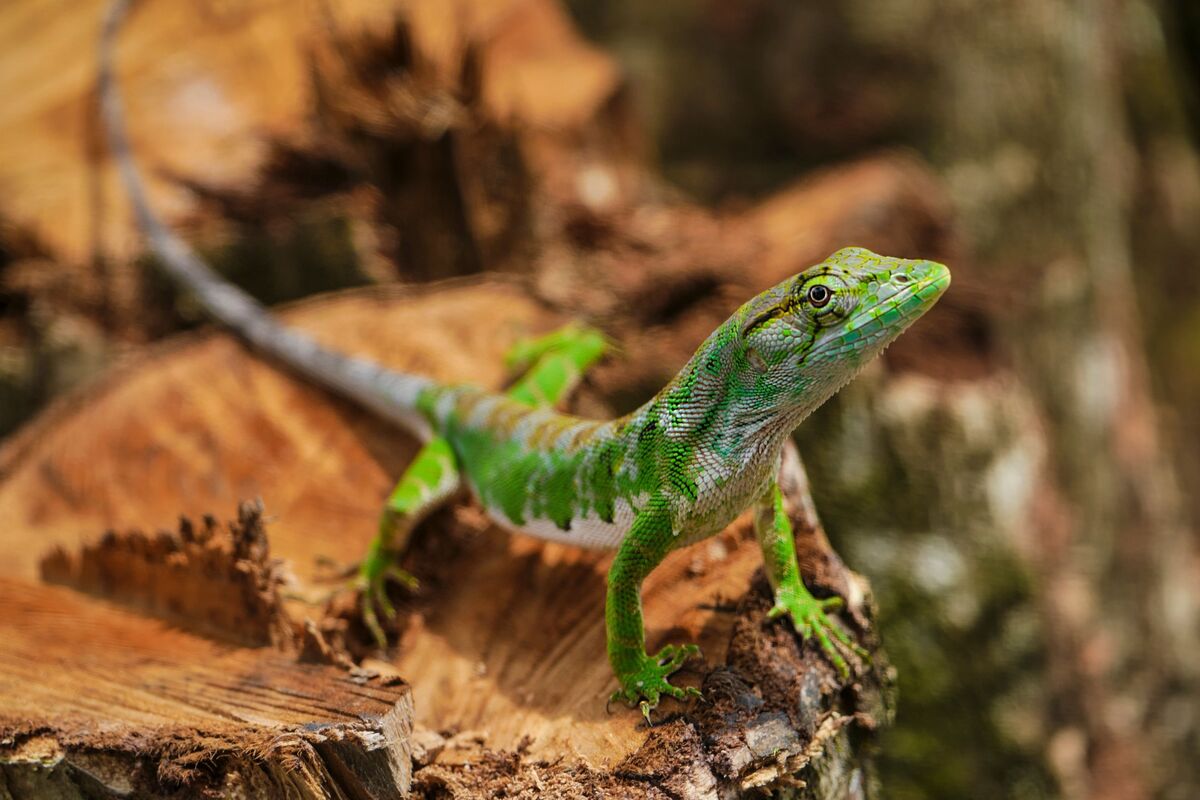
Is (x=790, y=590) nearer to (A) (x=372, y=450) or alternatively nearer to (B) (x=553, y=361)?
(B) (x=553, y=361)

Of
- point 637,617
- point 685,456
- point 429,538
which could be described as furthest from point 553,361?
point 637,617

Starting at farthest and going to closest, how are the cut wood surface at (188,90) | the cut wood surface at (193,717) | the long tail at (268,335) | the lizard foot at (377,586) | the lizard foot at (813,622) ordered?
the cut wood surface at (188,90) → the long tail at (268,335) → the lizard foot at (377,586) → the lizard foot at (813,622) → the cut wood surface at (193,717)

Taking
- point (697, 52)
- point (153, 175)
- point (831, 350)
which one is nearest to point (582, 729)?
point (831, 350)

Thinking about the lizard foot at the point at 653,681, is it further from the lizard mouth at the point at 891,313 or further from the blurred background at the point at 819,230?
the blurred background at the point at 819,230

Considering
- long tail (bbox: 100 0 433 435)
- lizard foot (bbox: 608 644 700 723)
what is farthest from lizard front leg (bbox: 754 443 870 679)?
long tail (bbox: 100 0 433 435)

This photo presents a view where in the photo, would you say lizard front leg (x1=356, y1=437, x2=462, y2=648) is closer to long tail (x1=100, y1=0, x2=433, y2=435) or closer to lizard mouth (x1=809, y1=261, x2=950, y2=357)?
long tail (x1=100, y1=0, x2=433, y2=435)

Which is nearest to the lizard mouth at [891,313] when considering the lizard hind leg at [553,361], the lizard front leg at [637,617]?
the lizard front leg at [637,617]

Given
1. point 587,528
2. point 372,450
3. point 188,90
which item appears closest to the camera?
point 587,528

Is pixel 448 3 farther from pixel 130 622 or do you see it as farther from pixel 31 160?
pixel 130 622
